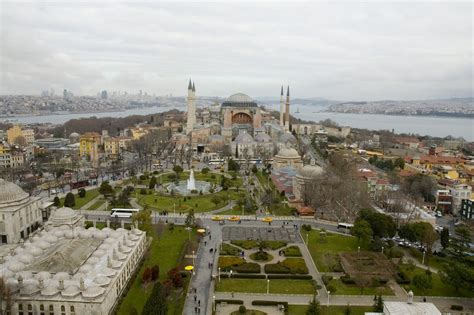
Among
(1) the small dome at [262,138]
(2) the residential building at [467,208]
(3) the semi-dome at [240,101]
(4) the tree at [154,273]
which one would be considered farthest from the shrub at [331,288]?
(3) the semi-dome at [240,101]

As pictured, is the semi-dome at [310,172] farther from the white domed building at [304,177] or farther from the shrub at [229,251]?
the shrub at [229,251]

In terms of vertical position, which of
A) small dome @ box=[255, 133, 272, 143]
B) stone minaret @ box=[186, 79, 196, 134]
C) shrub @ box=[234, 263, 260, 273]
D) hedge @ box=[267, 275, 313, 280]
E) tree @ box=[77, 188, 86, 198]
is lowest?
hedge @ box=[267, 275, 313, 280]

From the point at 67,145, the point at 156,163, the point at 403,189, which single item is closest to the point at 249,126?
the point at 156,163

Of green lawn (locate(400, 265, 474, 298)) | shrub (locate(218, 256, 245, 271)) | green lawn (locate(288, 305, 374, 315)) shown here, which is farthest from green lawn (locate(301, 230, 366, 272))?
shrub (locate(218, 256, 245, 271))

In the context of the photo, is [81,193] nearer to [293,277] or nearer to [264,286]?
[264,286]

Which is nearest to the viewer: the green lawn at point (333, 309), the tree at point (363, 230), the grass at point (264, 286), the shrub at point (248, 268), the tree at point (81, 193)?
the green lawn at point (333, 309)

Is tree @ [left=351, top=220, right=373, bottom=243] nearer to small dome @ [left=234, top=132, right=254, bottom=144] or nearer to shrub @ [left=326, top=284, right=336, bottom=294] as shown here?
shrub @ [left=326, top=284, right=336, bottom=294]
